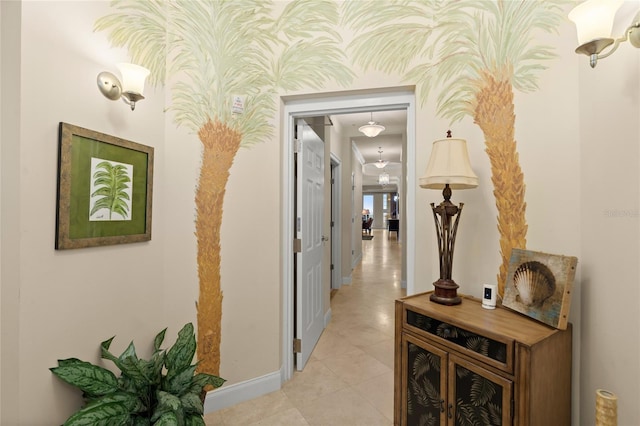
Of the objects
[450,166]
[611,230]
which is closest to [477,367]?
[611,230]

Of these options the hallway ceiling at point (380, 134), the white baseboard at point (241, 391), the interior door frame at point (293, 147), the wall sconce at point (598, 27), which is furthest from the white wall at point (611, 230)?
the white baseboard at point (241, 391)

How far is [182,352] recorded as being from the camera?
1559 mm

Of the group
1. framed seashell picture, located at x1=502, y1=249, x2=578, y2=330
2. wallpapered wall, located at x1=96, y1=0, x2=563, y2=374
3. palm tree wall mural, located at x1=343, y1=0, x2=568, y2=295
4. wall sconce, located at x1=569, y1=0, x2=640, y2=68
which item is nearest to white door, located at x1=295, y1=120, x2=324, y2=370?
wallpapered wall, located at x1=96, y1=0, x2=563, y2=374

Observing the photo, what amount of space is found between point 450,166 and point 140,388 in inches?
→ 75.3

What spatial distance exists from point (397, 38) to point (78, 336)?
97.9 inches

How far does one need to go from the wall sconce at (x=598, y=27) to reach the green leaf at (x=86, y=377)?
238 centimetres

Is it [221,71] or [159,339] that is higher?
[221,71]

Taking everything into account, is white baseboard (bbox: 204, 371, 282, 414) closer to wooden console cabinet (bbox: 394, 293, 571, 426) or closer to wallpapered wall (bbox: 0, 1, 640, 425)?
wallpapered wall (bbox: 0, 1, 640, 425)

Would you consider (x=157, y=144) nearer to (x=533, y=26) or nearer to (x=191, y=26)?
(x=191, y=26)

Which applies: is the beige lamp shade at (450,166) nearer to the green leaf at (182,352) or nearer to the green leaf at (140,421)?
the green leaf at (182,352)

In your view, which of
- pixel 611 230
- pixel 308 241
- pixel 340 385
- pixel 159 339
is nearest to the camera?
pixel 611 230

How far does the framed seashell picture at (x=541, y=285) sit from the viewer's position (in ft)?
3.92

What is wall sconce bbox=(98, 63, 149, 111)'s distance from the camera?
1424mm

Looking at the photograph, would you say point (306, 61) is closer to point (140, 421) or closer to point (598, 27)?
point (598, 27)
